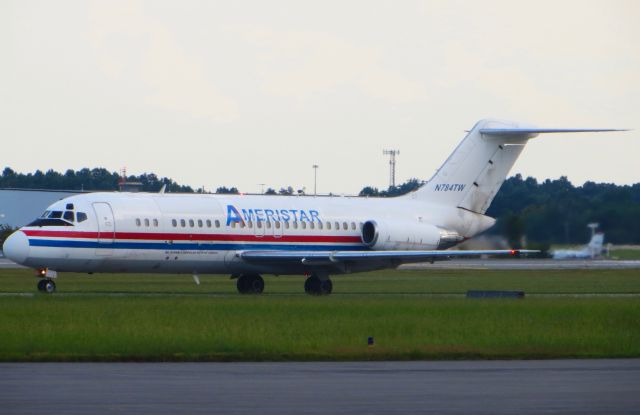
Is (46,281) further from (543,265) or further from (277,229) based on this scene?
(543,265)

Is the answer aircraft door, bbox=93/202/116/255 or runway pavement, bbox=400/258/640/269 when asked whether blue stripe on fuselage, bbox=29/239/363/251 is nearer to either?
aircraft door, bbox=93/202/116/255

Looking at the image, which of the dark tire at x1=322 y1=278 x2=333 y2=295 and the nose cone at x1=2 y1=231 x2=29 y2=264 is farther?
the dark tire at x1=322 y1=278 x2=333 y2=295

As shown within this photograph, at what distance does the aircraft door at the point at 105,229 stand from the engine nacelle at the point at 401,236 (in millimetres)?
9971

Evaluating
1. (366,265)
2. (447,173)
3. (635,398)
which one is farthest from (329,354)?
(447,173)

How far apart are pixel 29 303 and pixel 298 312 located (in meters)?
7.13

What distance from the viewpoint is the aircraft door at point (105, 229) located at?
39.3 metres

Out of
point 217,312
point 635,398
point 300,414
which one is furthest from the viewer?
point 217,312

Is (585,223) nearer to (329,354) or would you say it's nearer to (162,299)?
(162,299)

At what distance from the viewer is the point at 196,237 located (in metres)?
41.2

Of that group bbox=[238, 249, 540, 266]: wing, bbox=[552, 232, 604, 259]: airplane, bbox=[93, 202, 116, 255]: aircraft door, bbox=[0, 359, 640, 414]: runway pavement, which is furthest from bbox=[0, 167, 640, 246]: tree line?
bbox=[0, 359, 640, 414]: runway pavement

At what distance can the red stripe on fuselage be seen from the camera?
128 feet

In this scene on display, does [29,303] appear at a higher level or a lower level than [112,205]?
lower

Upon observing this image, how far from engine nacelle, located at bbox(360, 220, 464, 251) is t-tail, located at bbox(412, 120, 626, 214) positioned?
1873 millimetres

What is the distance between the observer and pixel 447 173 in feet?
160
